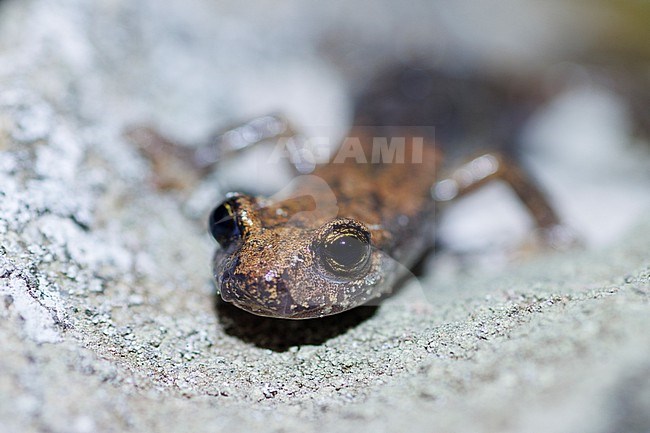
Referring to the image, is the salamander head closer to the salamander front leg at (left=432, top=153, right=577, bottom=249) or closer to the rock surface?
the rock surface

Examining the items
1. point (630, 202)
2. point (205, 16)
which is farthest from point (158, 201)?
point (630, 202)

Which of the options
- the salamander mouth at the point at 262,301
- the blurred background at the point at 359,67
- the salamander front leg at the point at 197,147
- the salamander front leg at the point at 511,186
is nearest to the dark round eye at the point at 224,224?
the salamander mouth at the point at 262,301

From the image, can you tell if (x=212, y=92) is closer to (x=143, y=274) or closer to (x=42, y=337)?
(x=143, y=274)

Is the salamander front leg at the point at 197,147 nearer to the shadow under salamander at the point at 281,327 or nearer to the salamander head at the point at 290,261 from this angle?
the salamander head at the point at 290,261

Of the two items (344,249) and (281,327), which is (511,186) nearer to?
(344,249)

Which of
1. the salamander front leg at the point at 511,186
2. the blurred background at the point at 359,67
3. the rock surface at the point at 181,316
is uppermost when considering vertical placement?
the blurred background at the point at 359,67

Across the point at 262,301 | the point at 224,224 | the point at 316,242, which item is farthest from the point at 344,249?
the point at 224,224
